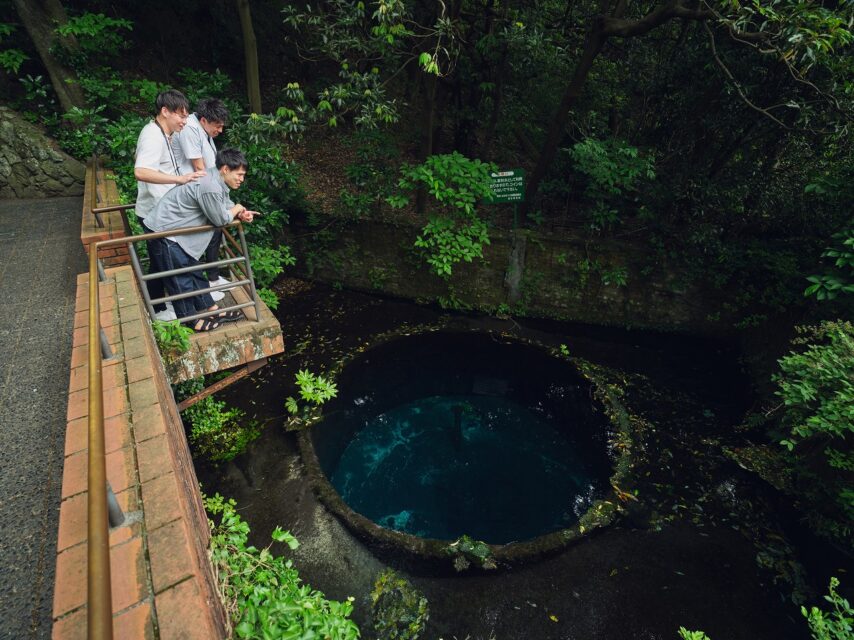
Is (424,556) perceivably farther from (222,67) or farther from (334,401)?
(222,67)

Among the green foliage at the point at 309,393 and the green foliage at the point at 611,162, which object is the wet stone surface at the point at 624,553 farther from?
the green foliage at the point at 611,162

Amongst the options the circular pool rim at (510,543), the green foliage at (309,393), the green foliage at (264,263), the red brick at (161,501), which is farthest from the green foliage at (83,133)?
the red brick at (161,501)

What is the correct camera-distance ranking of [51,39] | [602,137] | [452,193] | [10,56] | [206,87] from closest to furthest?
1. [452,193]
2. [10,56]
3. [51,39]
4. [602,137]
5. [206,87]

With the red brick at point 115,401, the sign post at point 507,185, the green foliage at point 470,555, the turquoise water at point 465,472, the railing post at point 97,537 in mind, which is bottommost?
the turquoise water at point 465,472

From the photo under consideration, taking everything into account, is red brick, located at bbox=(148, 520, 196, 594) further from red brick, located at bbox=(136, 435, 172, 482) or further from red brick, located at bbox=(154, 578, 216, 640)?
red brick, located at bbox=(136, 435, 172, 482)

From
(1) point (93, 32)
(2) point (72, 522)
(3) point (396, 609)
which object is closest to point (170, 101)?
(2) point (72, 522)

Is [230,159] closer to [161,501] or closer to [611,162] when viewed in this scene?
[161,501]
